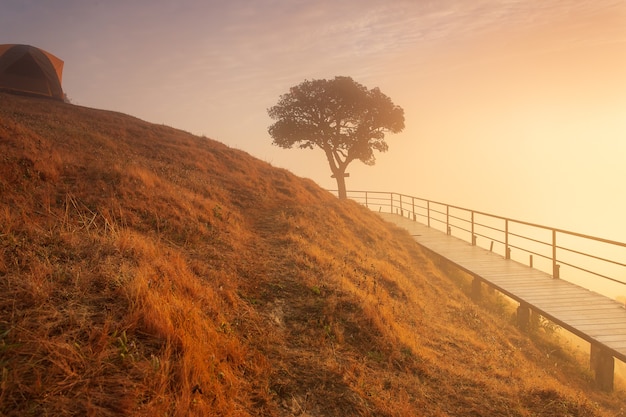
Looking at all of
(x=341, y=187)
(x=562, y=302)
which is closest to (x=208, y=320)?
(x=562, y=302)

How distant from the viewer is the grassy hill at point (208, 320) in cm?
325

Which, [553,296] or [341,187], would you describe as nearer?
[553,296]

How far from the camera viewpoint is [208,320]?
4594 millimetres

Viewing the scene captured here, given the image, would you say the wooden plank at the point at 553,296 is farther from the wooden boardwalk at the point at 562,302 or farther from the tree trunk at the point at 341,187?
the tree trunk at the point at 341,187

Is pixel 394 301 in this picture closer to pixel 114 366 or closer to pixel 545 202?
pixel 114 366

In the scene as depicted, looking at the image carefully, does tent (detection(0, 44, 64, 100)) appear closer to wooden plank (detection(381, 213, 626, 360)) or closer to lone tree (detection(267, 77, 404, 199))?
lone tree (detection(267, 77, 404, 199))

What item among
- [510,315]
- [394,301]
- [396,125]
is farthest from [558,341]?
[396,125]

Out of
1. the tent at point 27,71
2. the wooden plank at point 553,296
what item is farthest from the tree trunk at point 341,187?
the tent at point 27,71

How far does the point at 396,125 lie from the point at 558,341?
24.4 metres

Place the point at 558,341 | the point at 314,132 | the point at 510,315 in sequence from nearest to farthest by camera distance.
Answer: the point at 558,341, the point at 510,315, the point at 314,132

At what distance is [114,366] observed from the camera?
324 cm

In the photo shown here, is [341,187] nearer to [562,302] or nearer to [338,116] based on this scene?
[338,116]

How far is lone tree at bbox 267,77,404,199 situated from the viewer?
101 ft

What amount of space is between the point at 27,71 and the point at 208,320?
81.6 feet
